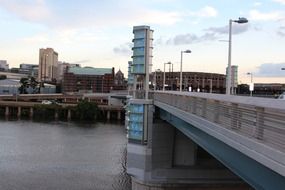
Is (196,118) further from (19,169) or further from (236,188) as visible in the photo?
(19,169)

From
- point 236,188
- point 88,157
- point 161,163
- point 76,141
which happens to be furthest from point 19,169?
point 76,141

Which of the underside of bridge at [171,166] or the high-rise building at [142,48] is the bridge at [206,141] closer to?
the underside of bridge at [171,166]

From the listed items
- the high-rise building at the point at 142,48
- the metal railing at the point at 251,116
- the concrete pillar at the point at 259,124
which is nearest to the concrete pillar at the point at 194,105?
the metal railing at the point at 251,116

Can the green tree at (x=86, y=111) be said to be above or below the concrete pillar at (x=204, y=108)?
below

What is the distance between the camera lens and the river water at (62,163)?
129 feet

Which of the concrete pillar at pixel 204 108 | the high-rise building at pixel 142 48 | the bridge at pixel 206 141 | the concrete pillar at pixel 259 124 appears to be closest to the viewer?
the bridge at pixel 206 141

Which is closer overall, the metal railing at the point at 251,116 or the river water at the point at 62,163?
the metal railing at the point at 251,116

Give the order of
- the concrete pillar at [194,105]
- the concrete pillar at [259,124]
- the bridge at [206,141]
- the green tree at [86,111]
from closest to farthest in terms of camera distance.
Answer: the bridge at [206,141]
the concrete pillar at [259,124]
the concrete pillar at [194,105]
the green tree at [86,111]

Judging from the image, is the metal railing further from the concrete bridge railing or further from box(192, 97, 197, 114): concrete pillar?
box(192, 97, 197, 114): concrete pillar

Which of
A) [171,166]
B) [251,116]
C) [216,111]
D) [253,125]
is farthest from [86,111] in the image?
[253,125]

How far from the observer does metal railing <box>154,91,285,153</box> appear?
12500 millimetres

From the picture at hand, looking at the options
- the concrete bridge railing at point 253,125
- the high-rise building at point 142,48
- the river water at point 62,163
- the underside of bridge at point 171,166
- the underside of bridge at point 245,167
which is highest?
the high-rise building at point 142,48

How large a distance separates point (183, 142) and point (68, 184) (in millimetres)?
9653

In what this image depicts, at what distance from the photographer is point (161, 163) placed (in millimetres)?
37625
